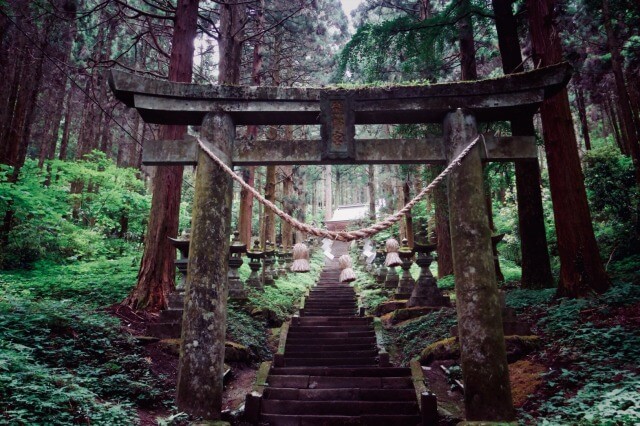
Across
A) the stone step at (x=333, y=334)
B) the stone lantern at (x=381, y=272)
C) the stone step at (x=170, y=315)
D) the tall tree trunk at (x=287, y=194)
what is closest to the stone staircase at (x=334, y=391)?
the stone step at (x=333, y=334)

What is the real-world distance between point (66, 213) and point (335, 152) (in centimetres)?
→ 1000

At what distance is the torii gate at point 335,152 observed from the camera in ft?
12.1

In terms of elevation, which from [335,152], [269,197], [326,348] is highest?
[269,197]

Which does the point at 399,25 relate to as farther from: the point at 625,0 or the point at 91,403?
the point at 91,403

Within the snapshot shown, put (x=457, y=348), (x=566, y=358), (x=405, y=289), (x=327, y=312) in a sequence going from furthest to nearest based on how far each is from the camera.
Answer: (x=327, y=312), (x=405, y=289), (x=457, y=348), (x=566, y=358)

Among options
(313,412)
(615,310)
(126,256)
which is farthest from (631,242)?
(126,256)

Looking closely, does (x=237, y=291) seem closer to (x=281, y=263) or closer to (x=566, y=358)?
(x=566, y=358)

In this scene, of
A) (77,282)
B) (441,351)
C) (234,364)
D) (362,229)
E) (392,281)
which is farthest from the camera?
(392,281)

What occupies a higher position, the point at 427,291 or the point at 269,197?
the point at 269,197

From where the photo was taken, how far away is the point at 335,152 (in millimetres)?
4109

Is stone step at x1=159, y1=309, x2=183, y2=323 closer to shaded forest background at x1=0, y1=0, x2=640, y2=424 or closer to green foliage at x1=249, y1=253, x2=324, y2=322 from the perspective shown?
shaded forest background at x1=0, y1=0, x2=640, y2=424

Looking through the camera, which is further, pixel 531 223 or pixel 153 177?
pixel 153 177

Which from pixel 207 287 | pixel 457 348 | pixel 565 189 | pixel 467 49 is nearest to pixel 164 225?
pixel 207 287

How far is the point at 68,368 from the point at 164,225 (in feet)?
10.9
